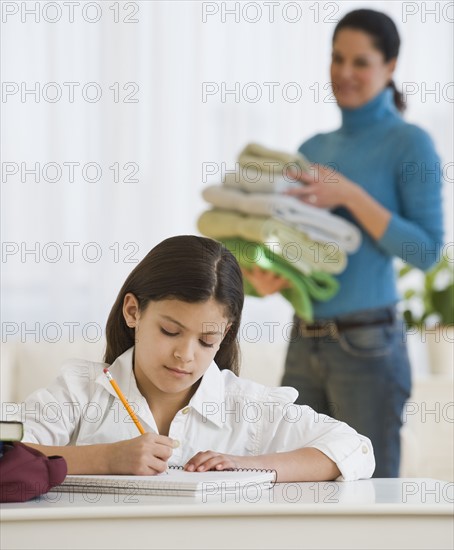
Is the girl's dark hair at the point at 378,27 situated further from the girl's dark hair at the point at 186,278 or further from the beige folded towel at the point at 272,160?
the girl's dark hair at the point at 186,278

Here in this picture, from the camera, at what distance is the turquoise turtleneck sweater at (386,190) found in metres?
2.15

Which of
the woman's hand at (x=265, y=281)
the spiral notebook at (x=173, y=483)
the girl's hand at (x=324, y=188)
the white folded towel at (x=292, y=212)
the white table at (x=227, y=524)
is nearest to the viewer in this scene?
the white table at (x=227, y=524)

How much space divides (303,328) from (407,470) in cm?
87

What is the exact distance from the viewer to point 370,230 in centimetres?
220

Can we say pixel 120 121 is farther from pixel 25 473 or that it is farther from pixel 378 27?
pixel 25 473

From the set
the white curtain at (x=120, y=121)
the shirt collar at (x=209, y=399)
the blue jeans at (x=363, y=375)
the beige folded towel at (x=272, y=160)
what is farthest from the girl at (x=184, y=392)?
the white curtain at (x=120, y=121)

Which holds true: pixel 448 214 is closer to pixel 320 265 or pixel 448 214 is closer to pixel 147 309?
pixel 320 265

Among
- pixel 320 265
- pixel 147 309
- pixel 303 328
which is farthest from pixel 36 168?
pixel 147 309

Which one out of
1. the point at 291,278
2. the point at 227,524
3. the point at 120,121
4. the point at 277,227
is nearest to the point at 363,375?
the point at 291,278

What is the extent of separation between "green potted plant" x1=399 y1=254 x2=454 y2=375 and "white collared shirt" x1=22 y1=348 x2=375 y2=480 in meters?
1.84

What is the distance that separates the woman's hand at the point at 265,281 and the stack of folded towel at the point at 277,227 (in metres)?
0.02

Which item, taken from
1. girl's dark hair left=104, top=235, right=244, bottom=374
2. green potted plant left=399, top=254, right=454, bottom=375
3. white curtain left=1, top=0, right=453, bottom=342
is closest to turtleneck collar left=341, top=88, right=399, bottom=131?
girl's dark hair left=104, top=235, right=244, bottom=374

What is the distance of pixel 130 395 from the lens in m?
1.45

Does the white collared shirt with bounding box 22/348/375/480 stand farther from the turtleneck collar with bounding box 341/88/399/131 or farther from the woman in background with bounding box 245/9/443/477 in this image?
the turtleneck collar with bounding box 341/88/399/131
